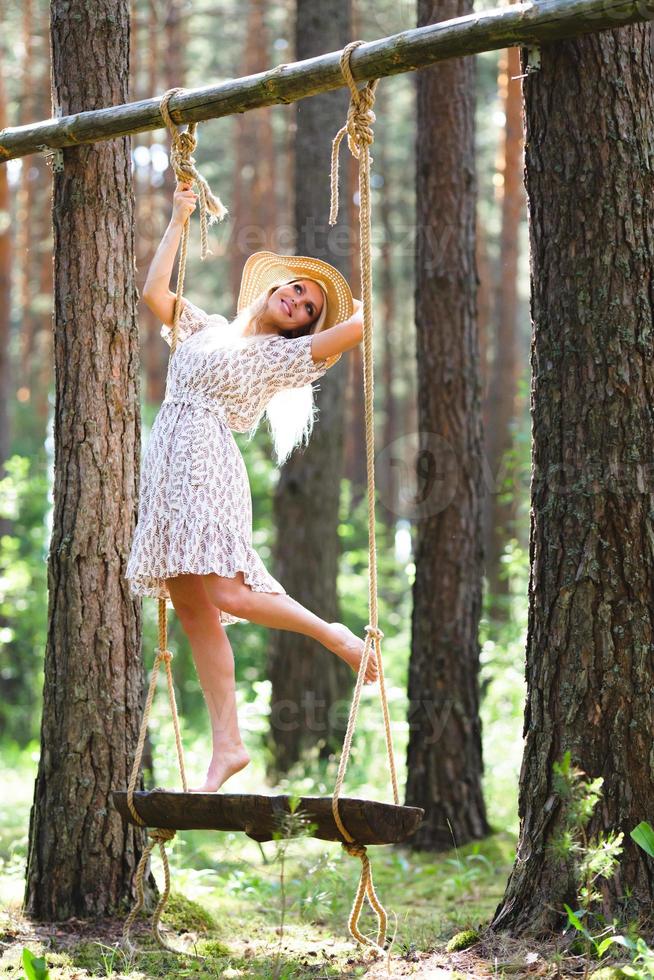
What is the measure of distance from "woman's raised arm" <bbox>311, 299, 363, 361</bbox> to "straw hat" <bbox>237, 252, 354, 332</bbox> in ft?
0.48

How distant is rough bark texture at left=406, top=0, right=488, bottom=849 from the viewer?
6.85 metres

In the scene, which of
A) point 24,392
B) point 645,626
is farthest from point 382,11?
point 645,626

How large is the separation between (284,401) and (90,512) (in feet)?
3.19

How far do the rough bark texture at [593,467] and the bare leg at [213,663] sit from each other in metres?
1.08

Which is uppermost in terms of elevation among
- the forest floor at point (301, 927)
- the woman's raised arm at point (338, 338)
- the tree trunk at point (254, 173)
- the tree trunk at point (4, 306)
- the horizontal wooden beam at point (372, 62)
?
the tree trunk at point (254, 173)

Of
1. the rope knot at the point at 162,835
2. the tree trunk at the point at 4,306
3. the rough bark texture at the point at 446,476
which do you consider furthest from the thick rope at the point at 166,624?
the tree trunk at the point at 4,306

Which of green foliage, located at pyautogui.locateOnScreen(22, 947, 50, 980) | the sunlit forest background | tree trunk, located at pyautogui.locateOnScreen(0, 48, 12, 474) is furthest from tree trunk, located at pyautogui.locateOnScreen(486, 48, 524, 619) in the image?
green foliage, located at pyautogui.locateOnScreen(22, 947, 50, 980)

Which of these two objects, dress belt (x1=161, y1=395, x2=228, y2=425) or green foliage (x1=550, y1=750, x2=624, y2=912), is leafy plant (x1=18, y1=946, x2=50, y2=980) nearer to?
green foliage (x1=550, y1=750, x2=624, y2=912)

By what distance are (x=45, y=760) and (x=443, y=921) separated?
6.15ft

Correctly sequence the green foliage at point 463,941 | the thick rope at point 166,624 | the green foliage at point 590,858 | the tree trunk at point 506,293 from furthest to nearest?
the tree trunk at point 506,293, the thick rope at point 166,624, the green foliage at point 463,941, the green foliage at point 590,858

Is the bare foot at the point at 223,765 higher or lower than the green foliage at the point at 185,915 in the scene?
higher

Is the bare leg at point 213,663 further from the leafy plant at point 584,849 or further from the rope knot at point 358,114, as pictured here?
the rope knot at point 358,114

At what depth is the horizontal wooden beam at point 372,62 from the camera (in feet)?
11.4

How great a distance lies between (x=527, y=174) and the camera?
388 centimetres
